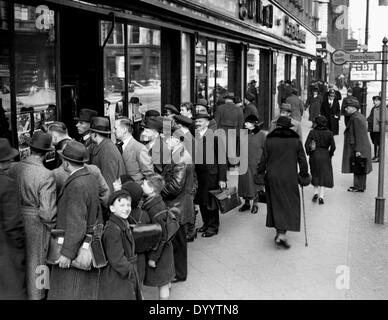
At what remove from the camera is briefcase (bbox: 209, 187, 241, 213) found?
853 centimetres

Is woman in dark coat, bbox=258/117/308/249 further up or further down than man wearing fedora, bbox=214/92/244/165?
further down

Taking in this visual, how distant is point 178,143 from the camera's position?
277 inches

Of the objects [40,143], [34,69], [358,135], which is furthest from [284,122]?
[358,135]

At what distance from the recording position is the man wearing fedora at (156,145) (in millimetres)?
7170

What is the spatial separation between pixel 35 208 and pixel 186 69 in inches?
328

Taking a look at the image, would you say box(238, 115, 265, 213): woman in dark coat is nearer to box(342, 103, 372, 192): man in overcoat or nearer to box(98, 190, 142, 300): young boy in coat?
box(342, 103, 372, 192): man in overcoat

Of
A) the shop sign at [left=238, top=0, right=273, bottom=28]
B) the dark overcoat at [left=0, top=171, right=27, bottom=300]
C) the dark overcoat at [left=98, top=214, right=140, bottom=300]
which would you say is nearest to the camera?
the dark overcoat at [left=0, top=171, right=27, bottom=300]

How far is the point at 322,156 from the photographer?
11.4 metres

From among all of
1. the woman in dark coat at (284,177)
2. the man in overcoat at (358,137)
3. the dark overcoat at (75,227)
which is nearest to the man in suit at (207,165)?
the woman in dark coat at (284,177)

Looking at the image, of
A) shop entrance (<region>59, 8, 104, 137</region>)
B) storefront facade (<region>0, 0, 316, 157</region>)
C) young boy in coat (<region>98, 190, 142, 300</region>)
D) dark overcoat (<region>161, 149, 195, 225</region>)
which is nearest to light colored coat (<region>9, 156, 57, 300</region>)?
young boy in coat (<region>98, 190, 142, 300</region>)

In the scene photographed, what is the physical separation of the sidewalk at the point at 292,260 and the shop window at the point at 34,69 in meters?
2.68

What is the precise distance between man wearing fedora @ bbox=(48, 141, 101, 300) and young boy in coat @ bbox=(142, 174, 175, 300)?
573mm

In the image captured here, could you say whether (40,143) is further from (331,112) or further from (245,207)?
(331,112)
